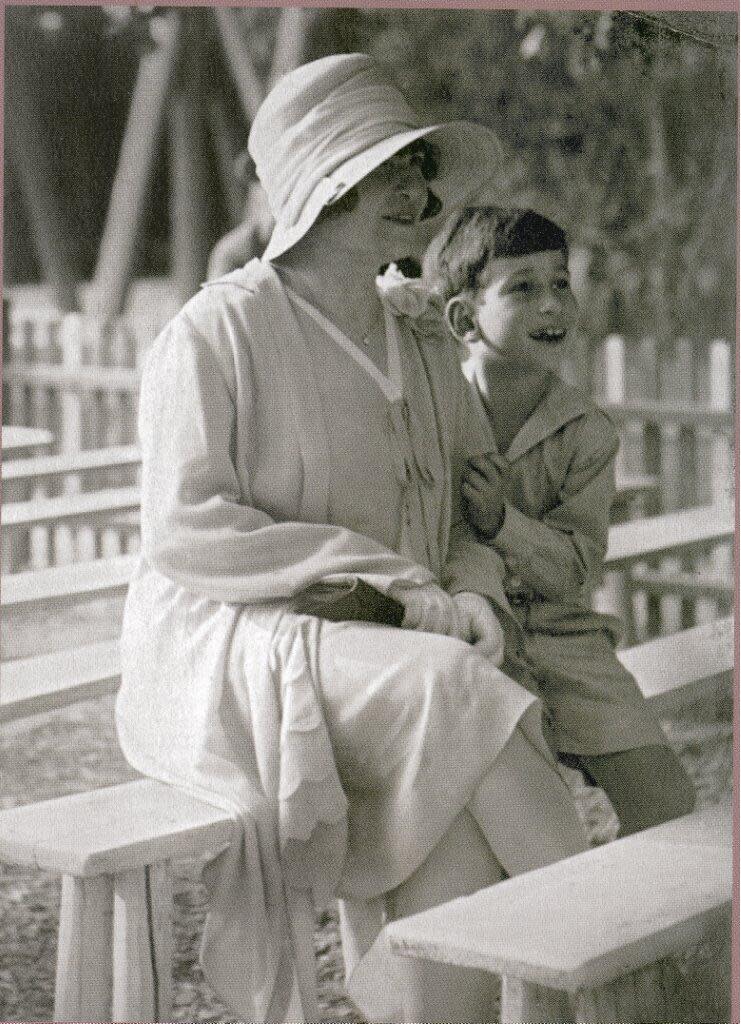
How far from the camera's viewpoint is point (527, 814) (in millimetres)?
2635

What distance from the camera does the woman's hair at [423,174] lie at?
2.69 meters

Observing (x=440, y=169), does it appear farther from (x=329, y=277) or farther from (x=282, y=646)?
(x=282, y=646)

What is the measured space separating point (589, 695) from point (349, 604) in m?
0.47

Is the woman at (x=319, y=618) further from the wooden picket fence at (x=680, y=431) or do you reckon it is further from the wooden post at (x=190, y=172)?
the wooden picket fence at (x=680, y=431)

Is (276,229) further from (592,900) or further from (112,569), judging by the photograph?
→ (592,900)

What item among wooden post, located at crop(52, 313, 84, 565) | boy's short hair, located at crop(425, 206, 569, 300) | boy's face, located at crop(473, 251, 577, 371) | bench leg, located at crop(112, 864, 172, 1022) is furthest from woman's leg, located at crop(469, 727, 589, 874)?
wooden post, located at crop(52, 313, 84, 565)

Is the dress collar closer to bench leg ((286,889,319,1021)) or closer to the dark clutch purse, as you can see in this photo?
the dark clutch purse

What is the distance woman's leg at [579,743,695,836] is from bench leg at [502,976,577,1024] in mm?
523

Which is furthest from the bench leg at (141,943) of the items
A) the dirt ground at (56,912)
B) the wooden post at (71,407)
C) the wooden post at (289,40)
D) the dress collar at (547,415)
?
the wooden post at (289,40)

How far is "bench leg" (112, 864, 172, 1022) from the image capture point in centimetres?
257

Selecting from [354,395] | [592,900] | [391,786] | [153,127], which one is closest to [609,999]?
[592,900]

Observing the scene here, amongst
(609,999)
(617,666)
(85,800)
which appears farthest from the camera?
(617,666)

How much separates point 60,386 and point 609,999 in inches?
49.3

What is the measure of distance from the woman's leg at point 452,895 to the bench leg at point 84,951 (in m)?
0.43
